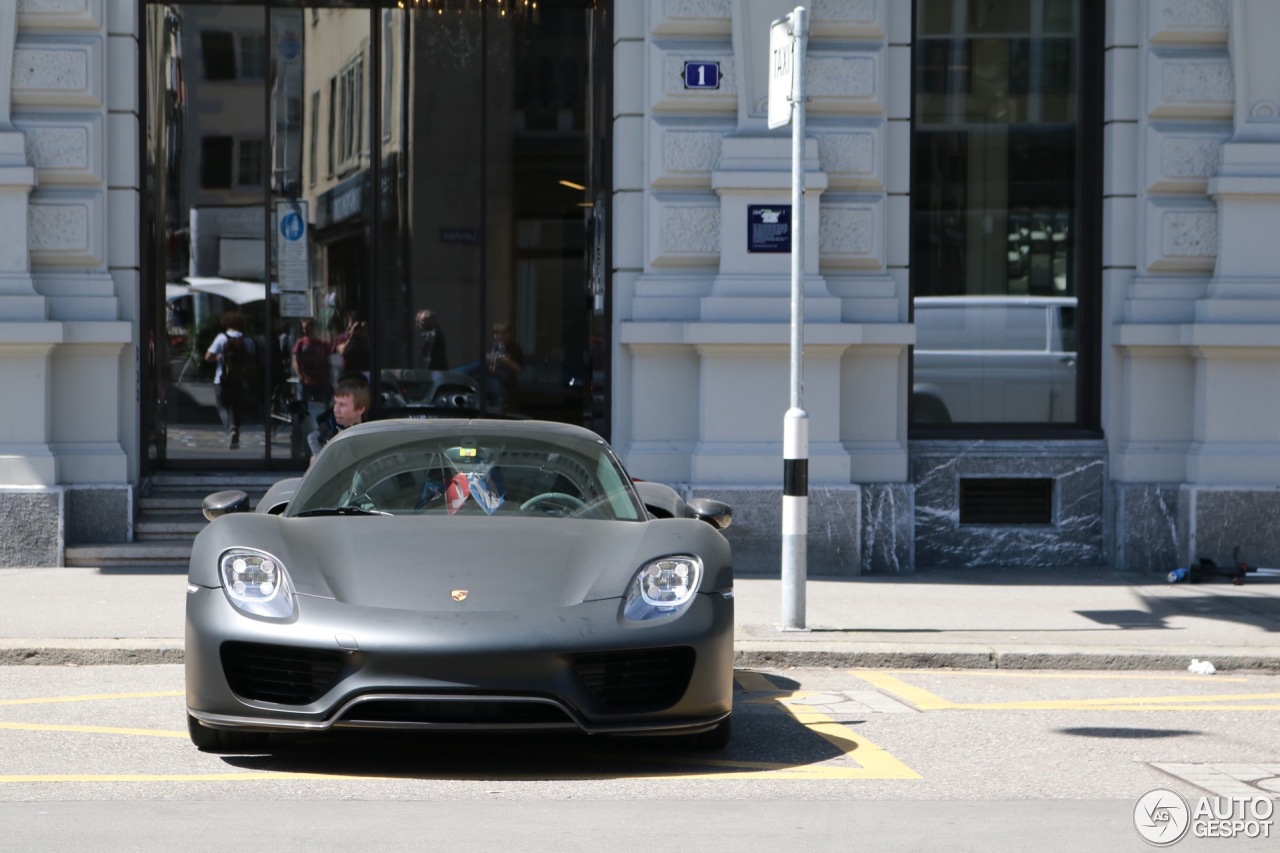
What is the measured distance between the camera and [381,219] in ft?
43.2

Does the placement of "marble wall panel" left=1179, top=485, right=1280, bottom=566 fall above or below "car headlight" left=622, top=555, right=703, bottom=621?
below

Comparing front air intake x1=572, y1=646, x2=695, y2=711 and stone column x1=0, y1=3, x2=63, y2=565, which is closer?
front air intake x1=572, y1=646, x2=695, y2=711

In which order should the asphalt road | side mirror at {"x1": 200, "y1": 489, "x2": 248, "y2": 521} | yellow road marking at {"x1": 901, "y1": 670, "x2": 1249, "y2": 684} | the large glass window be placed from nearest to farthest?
the asphalt road → side mirror at {"x1": 200, "y1": 489, "x2": 248, "y2": 521} → yellow road marking at {"x1": 901, "y1": 670, "x2": 1249, "y2": 684} → the large glass window

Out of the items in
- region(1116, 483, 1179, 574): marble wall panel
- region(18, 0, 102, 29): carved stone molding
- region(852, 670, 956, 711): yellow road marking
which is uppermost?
region(18, 0, 102, 29): carved stone molding

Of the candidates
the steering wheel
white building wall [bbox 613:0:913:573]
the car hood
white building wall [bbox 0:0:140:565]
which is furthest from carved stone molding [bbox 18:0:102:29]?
the steering wheel

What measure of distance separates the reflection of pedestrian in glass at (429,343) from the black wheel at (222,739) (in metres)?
7.16

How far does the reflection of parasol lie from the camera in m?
13.0

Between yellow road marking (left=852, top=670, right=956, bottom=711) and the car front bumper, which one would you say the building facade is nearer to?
yellow road marking (left=852, top=670, right=956, bottom=711)

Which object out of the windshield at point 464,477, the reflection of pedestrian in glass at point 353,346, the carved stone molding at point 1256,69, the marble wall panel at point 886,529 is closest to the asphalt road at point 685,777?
the windshield at point 464,477

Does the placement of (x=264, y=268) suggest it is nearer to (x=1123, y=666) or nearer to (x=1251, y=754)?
(x=1123, y=666)

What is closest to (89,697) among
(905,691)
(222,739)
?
(222,739)

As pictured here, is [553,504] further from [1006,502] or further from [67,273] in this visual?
[1006,502]

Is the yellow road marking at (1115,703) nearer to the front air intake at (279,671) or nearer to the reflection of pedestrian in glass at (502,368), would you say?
the front air intake at (279,671)

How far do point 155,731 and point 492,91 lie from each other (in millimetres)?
7549
